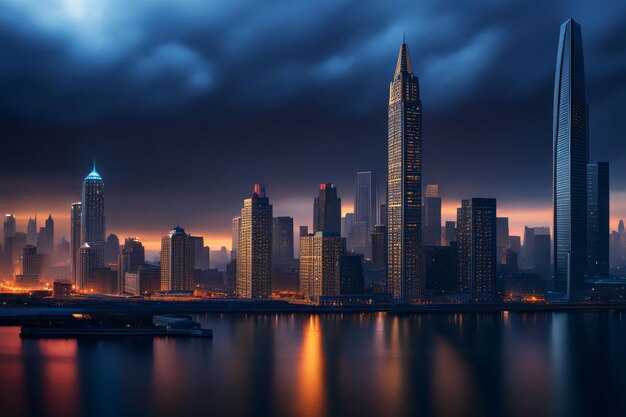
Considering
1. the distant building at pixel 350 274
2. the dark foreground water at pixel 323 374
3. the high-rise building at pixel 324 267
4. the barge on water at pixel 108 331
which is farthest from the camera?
the distant building at pixel 350 274

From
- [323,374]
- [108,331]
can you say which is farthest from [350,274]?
[323,374]

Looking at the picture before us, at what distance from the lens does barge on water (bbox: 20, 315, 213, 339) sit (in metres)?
102

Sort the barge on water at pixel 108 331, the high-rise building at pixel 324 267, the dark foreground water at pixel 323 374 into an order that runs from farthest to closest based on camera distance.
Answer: the high-rise building at pixel 324 267
the barge on water at pixel 108 331
the dark foreground water at pixel 323 374

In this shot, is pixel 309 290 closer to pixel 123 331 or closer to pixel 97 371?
pixel 123 331

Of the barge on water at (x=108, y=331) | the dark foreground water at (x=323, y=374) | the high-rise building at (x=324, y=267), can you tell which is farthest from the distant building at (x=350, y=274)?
the barge on water at (x=108, y=331)

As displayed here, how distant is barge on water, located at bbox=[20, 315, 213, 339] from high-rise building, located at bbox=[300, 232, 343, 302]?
8163 cm

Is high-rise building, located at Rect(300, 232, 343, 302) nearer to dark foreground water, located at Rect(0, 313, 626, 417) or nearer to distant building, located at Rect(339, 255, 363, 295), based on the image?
distant building, located at Rect(339, 255, 363, 295)

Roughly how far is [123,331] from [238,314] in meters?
49.8

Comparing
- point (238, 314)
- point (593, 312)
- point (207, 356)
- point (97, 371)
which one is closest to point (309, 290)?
point (238, 314)

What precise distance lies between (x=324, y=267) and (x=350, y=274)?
748 cm

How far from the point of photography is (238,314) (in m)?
152

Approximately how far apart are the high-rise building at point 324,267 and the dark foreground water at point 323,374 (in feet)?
249

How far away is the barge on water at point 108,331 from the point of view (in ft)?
336

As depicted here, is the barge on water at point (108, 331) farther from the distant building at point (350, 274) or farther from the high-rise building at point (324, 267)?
the distant building at point (350, 274)
